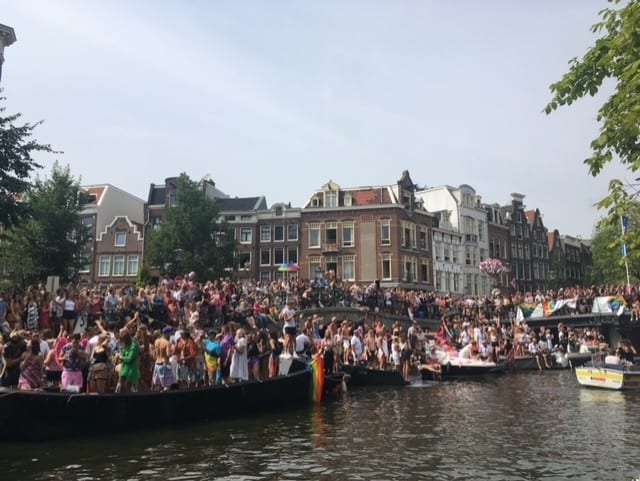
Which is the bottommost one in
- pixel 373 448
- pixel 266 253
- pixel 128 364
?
pixel 373 448

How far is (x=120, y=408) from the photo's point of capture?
1251 centimetres

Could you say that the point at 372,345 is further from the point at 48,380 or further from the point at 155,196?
the point at 155,196

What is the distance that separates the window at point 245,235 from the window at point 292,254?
405 centimetres

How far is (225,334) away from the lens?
16.1 m

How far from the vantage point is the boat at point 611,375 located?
20625 millimetres

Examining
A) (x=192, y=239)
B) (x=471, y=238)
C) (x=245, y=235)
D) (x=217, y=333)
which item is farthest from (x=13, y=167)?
(x=471, y=238)

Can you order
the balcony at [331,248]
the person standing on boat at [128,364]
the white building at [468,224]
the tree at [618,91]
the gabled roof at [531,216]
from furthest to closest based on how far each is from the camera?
the gabled roof at [531,216], the white building at [468,224], the balcony at [331,248], the person standing on boat at [128,364], the tree at [618,91]

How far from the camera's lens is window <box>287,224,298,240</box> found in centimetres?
5650

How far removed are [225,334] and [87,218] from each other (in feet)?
156

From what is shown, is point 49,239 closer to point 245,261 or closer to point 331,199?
point 245,261

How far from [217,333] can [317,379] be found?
3.44 metres

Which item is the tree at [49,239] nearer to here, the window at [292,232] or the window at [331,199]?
the window at [292,232]

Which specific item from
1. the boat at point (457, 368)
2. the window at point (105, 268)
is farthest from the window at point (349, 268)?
the boat at point (457, 368)

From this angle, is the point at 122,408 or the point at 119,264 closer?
the point at 122,408
